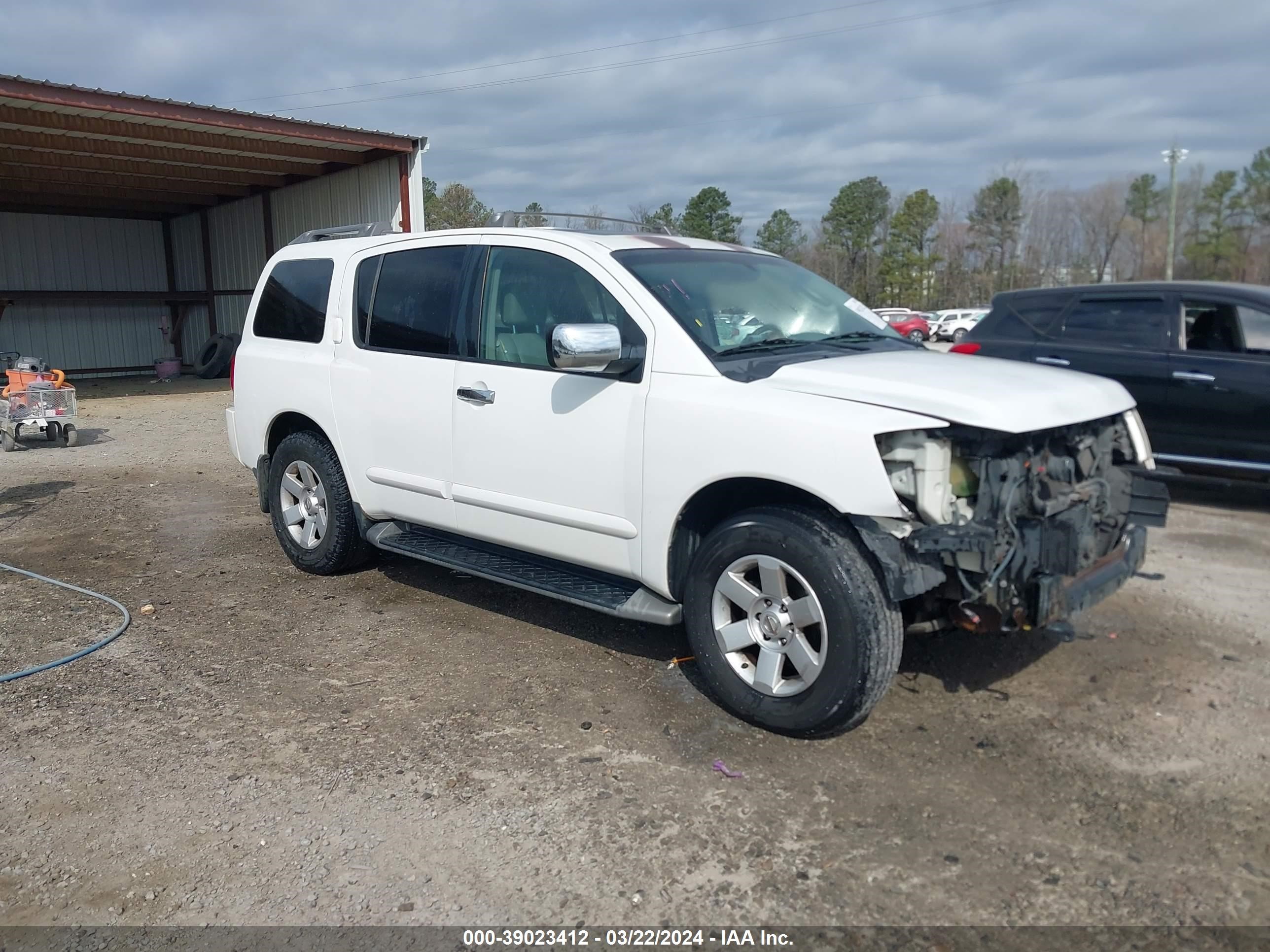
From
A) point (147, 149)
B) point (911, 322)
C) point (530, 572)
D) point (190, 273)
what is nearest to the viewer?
point (530, 572)

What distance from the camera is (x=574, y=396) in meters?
4.54

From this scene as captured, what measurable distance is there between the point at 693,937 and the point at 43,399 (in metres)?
11.9

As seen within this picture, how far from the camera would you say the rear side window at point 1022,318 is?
8508mm

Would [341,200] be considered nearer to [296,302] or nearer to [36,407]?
[36,407]

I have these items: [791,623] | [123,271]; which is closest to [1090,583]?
[791,623]

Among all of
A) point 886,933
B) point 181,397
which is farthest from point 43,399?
point 886,933

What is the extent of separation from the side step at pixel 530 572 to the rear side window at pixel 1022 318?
5350 millimetres

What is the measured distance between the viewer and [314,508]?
6113mm

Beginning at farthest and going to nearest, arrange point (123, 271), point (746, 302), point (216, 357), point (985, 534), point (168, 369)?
point (123, 271)
point (168, 369)
point (216, 357)
point (746, 302)
point (985, 534)

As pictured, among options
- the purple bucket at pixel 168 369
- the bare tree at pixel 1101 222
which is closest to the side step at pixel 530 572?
the purple bucket at pixel 168 369

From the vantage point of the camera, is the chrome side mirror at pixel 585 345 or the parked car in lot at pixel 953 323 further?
the parked car in lot at pixel 953 323

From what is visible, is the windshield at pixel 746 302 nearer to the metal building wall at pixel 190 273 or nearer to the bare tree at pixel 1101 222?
the metal building wall at pixel 190 273

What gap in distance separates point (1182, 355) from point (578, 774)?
619 centimetres

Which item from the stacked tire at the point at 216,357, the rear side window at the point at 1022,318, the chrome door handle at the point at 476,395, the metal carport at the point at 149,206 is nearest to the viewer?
the chrome door handle at the point at 476,395
